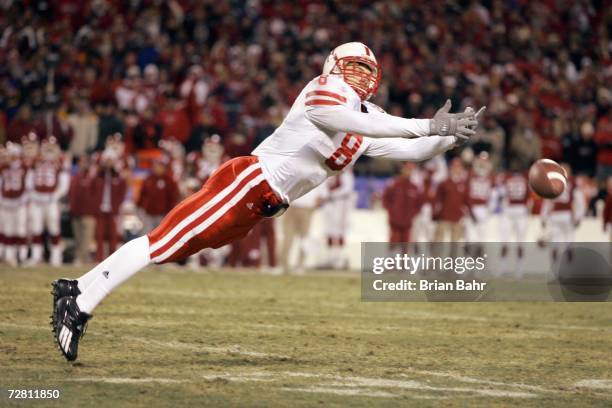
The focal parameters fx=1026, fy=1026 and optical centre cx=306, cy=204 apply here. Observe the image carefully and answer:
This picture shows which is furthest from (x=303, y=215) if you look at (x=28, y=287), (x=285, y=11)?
(x=285, y=11)

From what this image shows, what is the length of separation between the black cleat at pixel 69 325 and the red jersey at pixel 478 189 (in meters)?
10.4

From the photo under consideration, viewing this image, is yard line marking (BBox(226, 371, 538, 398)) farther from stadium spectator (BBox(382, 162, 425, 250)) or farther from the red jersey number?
stadium spectator (BBox(382, 162, 425, 250))

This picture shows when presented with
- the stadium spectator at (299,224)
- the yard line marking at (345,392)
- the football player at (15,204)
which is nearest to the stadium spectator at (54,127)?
the football player at (15,204)

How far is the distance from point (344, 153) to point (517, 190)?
10149mm

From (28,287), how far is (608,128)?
10.9m

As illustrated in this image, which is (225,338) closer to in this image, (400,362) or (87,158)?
(400,362)

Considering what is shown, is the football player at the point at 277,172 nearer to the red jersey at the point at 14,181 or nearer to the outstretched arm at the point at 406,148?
the outstretched arm at the point at 406,148

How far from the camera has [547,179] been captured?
6645mm

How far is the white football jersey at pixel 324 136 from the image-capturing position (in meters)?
5.50

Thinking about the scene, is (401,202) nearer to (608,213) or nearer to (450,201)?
(450,201)

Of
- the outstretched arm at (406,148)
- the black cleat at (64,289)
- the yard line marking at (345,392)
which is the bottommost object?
the yard line marking at (345,392)

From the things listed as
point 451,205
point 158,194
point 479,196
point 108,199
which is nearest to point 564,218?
point 479,196

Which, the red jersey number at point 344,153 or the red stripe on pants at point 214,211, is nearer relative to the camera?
the red stripe on pants at point 214,211

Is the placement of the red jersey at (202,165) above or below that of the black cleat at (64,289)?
above
